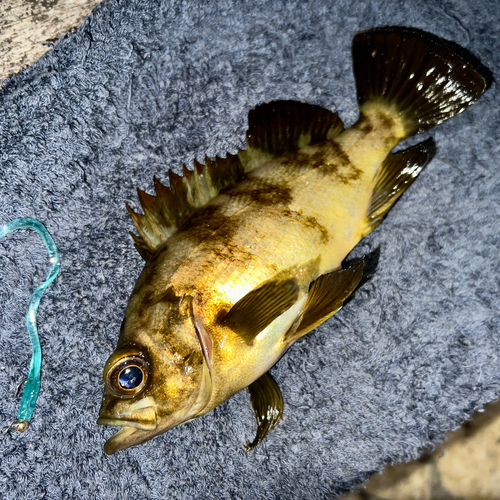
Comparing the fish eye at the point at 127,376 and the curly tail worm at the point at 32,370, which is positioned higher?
the fish eye at the point at 127,376

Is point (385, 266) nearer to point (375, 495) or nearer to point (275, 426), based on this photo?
point (275, 426)

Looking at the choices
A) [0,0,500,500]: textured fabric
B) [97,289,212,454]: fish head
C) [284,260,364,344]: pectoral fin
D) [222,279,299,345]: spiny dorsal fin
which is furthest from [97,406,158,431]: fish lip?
[0,0,500,500]: textured fabric

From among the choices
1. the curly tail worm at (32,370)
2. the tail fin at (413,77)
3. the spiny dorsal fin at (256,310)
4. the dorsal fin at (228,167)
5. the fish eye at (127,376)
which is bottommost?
the curly tail worm at (32,370)

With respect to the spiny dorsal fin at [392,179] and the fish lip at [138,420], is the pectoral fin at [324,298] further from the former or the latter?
the fish lip at [138,420]

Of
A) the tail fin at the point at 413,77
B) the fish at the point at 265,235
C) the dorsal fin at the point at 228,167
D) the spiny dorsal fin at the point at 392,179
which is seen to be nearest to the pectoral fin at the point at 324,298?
the fish at the point at 265,235

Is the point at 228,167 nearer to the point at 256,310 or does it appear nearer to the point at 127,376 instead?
the point at 256,310

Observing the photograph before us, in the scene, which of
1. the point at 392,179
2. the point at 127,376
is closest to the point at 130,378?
the point at 127,376
